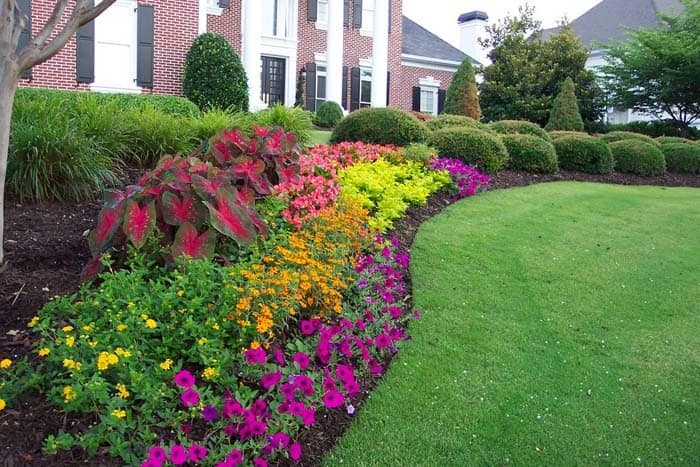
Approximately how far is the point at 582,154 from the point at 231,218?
8334mm

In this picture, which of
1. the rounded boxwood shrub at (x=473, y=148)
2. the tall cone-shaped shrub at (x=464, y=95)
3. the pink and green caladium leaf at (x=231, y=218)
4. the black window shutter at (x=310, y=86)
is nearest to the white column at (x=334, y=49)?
the black window shutter at (x=310, y=86)

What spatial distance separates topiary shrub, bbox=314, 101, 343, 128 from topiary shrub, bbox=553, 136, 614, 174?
22.8 ft

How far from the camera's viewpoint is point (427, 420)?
133 inches

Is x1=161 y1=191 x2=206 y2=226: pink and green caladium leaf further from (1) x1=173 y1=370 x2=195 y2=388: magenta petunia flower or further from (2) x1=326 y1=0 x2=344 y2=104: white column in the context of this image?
(2) x1=326 y1=0 x2=344 y2=104: white column

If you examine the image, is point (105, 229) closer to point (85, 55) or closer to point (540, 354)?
point (540, 354)

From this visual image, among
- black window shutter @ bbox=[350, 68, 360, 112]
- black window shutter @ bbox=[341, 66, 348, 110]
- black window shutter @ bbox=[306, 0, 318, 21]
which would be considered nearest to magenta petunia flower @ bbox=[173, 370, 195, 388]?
black window shutter @ bbox=[306, 0, 318, 21]

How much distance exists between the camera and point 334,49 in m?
18.6

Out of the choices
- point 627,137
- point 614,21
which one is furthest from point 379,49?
point 614,21

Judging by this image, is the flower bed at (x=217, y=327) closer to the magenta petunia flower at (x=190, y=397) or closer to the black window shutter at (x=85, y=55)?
the magenta petunia flower at (x=190, y=397)

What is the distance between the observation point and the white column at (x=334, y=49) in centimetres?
1836

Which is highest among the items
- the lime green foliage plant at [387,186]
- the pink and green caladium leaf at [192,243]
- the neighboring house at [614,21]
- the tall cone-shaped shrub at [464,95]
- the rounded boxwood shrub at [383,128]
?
the neighboring house at [614,21]

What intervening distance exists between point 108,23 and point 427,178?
9.97m

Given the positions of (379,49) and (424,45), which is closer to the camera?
(379,49)

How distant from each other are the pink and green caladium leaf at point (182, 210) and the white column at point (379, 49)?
1515 cm
